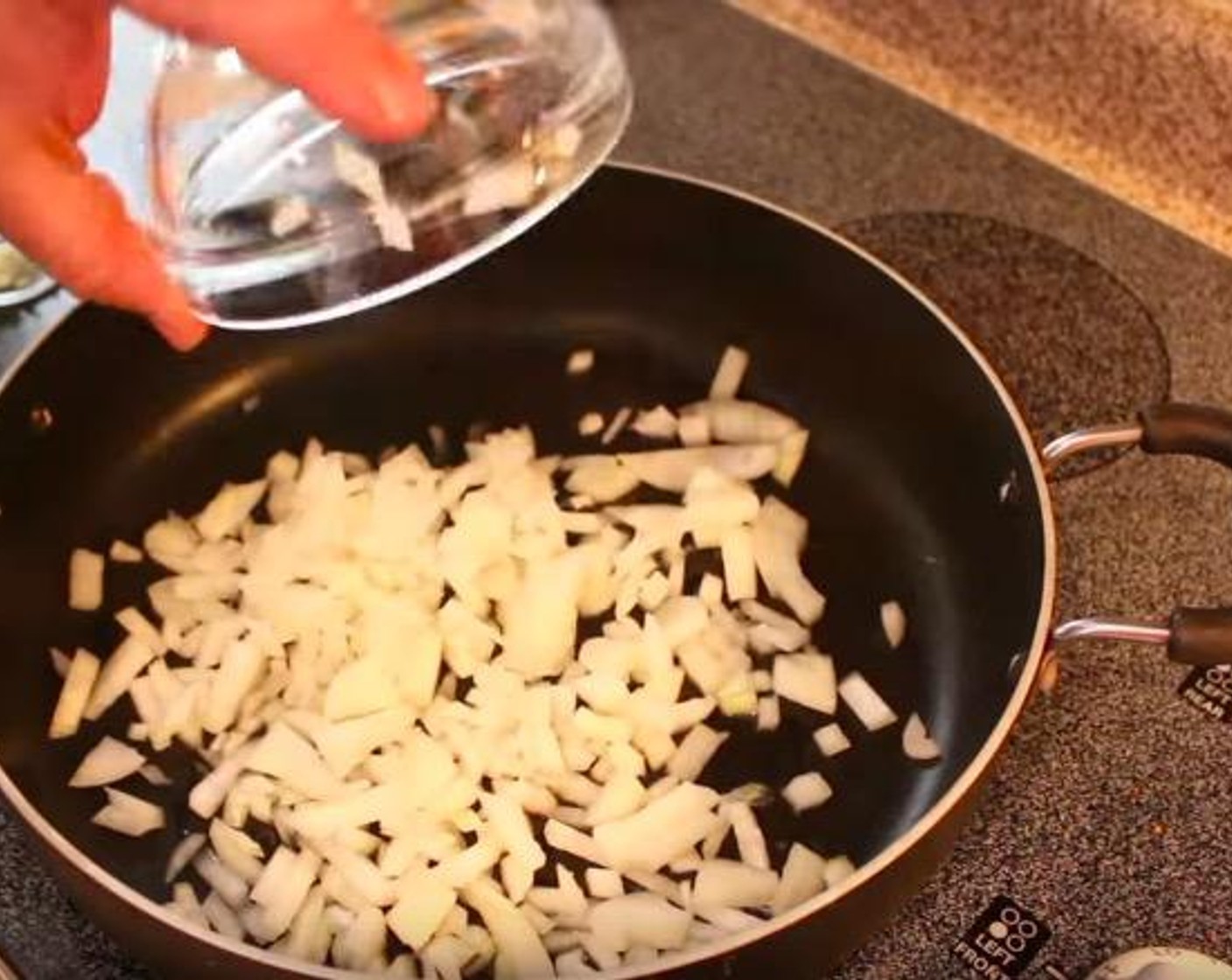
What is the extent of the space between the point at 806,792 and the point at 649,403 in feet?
1.08

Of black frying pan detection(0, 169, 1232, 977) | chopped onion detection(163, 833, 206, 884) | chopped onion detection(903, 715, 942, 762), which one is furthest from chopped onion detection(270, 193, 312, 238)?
chopped onion detection(903, 715, 942, 762)

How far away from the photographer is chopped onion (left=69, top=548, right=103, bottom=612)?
3.31 ft

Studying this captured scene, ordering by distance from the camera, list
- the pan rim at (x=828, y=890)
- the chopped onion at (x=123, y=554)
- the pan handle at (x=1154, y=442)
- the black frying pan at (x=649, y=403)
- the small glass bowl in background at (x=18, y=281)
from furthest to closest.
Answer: the small glass bowl in background at (x=18, y=281) → the chopped onion at (x=123, y=554) → the black frying pan at (x=649, y=403) → the pan handle at (x=1154, y=442) → the pan rim at (x=828, y=890)

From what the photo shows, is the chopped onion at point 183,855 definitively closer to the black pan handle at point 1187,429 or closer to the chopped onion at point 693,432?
the chopped onion at point 693,432

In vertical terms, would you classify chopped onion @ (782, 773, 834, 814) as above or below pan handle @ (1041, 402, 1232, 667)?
below

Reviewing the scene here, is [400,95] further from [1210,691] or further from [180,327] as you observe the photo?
[1210,691]

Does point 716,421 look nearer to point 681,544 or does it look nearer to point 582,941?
point 681,544

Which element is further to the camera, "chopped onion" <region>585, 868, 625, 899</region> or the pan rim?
"chopped onion" <region>585, 868, 625, 899</region>

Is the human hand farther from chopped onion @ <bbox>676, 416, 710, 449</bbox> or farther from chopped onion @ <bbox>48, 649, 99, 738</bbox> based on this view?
chopped onion @ <bbox>676, 416, 710, 449</bbox>

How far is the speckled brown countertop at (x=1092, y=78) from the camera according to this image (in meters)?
1.14

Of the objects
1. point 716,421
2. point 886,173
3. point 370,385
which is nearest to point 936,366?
Result: point 716,421

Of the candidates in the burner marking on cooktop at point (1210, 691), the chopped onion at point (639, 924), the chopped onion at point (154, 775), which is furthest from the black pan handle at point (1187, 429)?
the chopped onion at point (154, 775)

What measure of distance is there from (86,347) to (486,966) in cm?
48

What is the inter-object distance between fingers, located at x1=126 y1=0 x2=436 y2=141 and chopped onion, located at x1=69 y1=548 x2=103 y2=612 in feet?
1.66
